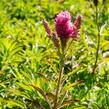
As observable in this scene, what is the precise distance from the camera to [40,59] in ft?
16.5

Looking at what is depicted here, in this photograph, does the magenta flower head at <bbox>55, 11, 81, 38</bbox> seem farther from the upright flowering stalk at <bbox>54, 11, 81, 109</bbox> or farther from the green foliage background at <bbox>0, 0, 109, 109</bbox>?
the green foliage background at <bbox>0, 0, 109, 109</bbox>

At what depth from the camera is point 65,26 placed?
125 inches

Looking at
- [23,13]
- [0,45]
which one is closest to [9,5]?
[23,13]

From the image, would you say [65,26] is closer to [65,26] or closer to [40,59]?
[65,26]

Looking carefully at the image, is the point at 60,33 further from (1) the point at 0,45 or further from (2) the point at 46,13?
(2) the point at 46,13

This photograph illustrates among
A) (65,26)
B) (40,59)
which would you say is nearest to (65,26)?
(65,26)

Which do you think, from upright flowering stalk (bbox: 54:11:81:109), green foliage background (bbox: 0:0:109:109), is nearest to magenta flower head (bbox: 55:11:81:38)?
upright flowering stalk (bbox: 54:11:81:109)

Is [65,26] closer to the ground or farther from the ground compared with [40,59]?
closer to the ground

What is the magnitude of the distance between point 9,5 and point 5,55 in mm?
2702

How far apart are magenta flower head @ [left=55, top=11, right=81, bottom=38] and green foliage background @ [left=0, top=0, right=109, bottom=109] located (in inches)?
18.6

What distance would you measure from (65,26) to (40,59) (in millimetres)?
1906

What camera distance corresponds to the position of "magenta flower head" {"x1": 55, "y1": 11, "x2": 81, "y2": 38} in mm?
3176

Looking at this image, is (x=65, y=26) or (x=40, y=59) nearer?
(x=65, y=26)

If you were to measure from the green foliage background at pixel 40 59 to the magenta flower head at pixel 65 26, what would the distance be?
472mm
